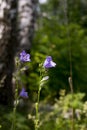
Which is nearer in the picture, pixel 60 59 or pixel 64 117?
pixel 64 117

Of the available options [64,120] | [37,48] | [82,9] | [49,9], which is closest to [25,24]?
[37,48]

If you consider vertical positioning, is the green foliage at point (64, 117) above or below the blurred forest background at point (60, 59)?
above

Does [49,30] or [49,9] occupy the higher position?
[49,30]

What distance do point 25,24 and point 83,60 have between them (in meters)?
1.11

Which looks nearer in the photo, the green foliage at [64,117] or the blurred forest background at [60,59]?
the green foliage at [64,117]

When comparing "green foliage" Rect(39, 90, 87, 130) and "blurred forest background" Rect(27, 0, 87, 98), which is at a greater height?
"green foliage" Rect(39, 90, 87, 130)

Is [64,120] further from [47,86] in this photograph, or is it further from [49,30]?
[49,30]

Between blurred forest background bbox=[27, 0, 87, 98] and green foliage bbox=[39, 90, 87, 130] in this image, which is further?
blurred forest background bbox=[27, 0, 87, 98]

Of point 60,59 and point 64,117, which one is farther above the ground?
point 64,117

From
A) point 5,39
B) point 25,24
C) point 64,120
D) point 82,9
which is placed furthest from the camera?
point 82,9

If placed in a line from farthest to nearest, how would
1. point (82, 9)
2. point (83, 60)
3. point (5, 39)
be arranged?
point (82, 9) → point (83, 60) → point (5, 39)

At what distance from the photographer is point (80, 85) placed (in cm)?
554

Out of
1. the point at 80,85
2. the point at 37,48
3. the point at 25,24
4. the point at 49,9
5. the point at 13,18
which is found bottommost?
the point at 49,9

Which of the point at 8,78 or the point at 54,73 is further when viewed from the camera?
the point at 54,73
